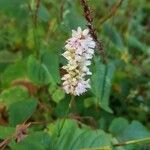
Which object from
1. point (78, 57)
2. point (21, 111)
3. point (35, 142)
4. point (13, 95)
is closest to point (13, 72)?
point (13, 95)

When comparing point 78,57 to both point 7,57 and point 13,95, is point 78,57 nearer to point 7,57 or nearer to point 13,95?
point 13,95

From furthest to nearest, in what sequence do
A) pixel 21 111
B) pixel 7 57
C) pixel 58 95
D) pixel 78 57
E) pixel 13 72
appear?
pixel 7 57, pixel 13 72, pixel 58 95, pixel 21 111, pixel 78 57

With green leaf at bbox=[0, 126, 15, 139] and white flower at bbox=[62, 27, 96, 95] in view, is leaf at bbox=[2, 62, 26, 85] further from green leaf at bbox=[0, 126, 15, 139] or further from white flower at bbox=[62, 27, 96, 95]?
white flower at bbox=[62, 27, 96, 95]

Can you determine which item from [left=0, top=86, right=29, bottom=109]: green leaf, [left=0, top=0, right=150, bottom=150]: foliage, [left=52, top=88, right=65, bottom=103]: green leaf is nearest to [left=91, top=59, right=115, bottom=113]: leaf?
[left=0, top=0, right=150, bottom=150]: foliage

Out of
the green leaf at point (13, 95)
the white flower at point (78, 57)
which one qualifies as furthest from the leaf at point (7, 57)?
the white flower at point (78, 57)

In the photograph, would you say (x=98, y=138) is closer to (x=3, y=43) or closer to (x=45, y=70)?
(x=45, y=70)
